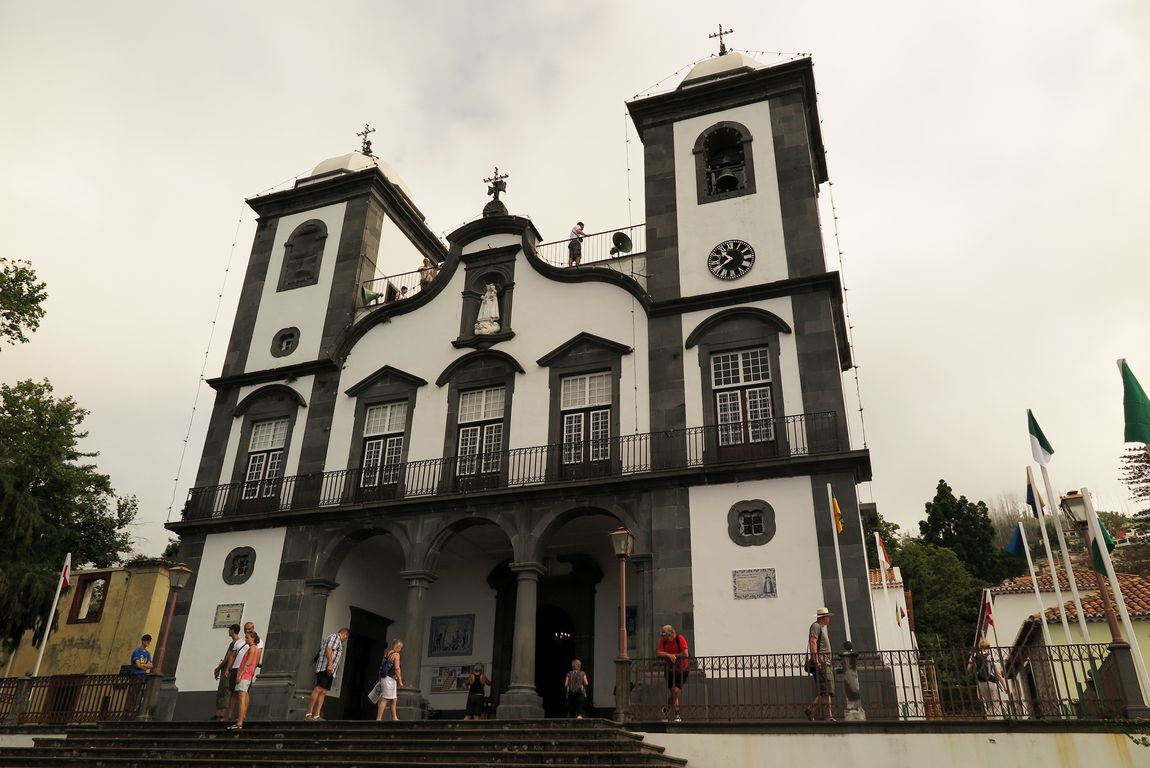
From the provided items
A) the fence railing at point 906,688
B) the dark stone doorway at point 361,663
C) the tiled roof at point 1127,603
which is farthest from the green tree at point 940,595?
the fence railing at point 906,688

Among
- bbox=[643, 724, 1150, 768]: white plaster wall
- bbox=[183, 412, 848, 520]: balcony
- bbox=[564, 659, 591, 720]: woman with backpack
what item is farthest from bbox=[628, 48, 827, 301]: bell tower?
bbox=[643, 724, 1150, 768]: white plaster wall

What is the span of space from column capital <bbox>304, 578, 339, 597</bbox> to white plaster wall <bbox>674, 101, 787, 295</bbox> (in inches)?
385

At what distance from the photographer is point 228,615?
18578mm

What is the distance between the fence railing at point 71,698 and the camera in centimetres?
1608

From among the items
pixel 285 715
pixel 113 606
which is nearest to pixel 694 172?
pixel 285 715

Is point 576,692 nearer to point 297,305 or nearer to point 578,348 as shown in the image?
point 578,348

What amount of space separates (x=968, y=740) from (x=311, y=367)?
16042mm

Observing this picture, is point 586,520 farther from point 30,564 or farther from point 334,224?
point 30,564

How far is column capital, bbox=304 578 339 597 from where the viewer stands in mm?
18141

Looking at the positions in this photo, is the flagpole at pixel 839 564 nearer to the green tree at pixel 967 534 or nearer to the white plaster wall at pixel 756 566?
the white plaster wall at pixel 756 566

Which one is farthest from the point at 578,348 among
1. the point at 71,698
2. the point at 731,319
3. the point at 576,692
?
the point at 71,698

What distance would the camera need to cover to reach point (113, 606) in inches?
1020

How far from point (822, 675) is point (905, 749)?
4.73 ft

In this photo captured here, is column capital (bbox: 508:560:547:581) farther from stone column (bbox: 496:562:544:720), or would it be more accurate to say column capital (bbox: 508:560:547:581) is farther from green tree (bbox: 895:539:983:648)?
green tree (bbox: 895:539:983:648)
